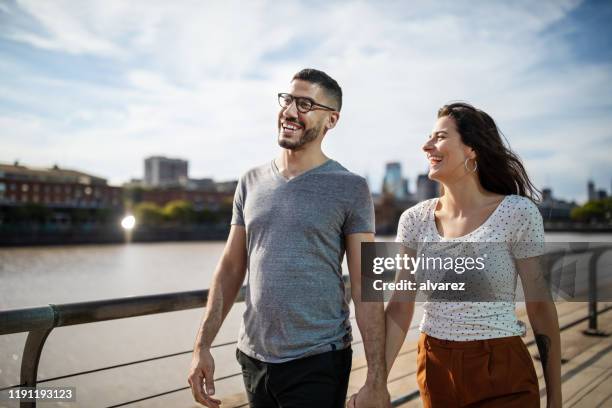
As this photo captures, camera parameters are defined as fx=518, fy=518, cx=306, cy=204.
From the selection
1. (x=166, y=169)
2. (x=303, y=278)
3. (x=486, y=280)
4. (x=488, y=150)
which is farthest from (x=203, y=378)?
(x=166, y=169)

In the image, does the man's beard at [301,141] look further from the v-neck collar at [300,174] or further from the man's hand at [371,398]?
the man's hand at [371,398]

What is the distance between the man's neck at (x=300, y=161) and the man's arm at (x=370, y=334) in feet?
0.98

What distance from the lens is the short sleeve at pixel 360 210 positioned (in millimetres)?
1816

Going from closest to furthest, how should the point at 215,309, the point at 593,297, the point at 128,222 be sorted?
1. the point at 215,309
2. the point at 593,297
3. the point at 128,222

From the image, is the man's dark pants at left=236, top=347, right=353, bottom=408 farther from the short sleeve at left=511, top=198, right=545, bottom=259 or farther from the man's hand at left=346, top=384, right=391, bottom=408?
the short sleeve at left=511, top=198, right=545, bottom=259

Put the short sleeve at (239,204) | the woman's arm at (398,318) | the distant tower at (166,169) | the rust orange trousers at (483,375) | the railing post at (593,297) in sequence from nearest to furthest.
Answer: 1. the rust orange trousers at (483,375)
2. the woman's arm at (398,318)
3. the short sleeve at (239,204)
4. the railing post at (593,297)
5. the distant tower at (166,169)

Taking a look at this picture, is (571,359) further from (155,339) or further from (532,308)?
(155,339)

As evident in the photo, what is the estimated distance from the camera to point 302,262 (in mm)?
1767

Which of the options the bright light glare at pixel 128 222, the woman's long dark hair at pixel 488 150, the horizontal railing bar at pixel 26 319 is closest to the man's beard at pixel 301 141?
the woman's long dark hair at pixel 488 150

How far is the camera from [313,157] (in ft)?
6.29

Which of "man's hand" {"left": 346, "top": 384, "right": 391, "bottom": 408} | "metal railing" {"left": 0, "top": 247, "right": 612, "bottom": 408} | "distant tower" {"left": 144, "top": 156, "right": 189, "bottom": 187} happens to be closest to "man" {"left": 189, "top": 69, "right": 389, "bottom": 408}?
"man's hand" {"left": 346, "top": 384, "right": 391, "bottom": 408}

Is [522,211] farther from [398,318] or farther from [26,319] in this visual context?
[26,319]

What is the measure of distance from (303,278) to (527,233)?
75 cm

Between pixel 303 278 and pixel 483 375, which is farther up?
pixel 303 278
